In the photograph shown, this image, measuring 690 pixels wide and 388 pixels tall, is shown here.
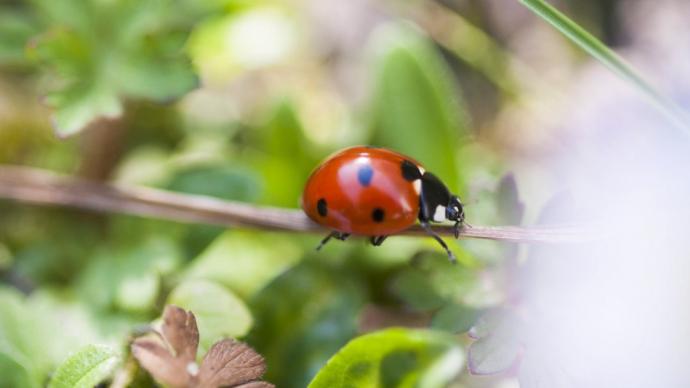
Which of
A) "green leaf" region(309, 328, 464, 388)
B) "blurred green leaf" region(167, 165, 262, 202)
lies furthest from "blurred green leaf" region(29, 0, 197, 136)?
"green leaf" region(309, 328, 464, 388)

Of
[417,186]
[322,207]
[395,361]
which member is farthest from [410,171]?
[395,361]

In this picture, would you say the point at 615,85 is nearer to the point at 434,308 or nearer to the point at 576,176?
the point at 576,176

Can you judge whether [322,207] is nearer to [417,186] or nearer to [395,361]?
[417,186]

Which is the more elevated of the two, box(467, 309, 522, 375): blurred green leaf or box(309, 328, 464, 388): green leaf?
box(467, 309, 522, 375): blurred green leaf

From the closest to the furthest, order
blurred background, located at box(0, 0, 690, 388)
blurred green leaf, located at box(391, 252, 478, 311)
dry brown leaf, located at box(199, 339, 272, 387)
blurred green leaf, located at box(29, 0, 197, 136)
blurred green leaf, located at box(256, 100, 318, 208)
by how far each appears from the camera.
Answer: dry brown leaf, located at box(199, 339, 272, 387), blurred background, located at box(0, 0, 690, 388), blurred green leaf, located at box(391, 252, 478, 311), blurred green leaf, located at box(29, 0, 197, 136), blurred green leaf, located at box(256, 100, 318, 208)

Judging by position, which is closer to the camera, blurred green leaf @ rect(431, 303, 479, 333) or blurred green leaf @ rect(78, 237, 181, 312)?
blurred green leaf @ rect(431, 303, 479, 333)

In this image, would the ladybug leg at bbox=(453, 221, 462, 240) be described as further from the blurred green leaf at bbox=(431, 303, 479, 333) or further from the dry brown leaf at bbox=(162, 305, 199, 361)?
the dry brown leaf at bbox=(162, 305, 199, 361)

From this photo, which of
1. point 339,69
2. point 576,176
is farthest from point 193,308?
point 339,69
